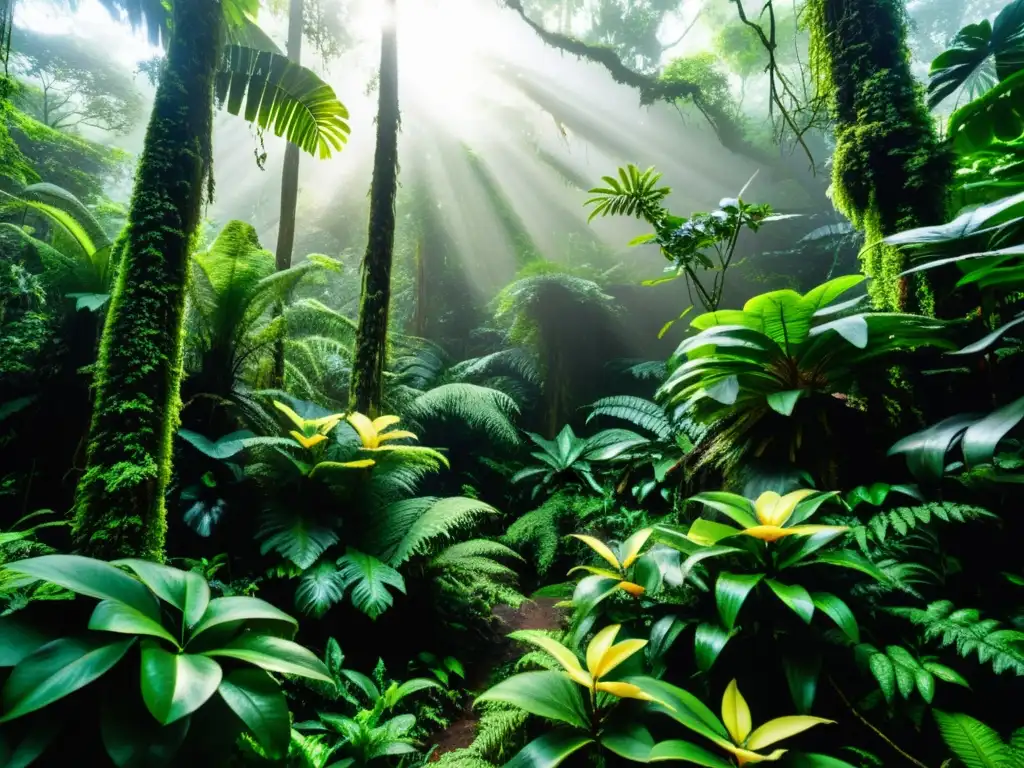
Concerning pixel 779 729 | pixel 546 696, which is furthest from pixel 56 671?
pixel 779 729

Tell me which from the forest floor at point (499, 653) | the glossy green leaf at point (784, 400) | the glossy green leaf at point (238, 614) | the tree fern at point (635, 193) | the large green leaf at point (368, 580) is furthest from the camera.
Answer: the tree fern at point (635, 193)

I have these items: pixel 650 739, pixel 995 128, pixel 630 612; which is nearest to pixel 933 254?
pixel 995 128

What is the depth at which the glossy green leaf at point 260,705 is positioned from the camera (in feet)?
3.83

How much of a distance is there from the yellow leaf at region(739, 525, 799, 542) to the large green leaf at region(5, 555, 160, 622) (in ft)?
5.58

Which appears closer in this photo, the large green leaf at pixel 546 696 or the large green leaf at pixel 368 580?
the large green leaf at pixel 546 696

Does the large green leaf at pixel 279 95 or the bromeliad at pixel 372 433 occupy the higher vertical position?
the large green leaf at pixel 279 95

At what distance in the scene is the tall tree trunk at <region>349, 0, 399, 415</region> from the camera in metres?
3.74

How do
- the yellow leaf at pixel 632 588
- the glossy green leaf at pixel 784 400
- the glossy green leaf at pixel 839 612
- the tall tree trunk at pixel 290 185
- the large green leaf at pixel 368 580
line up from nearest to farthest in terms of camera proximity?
1. the glossy green leaf at pixel 839 612
2. the yellow leaf at pixel 632 588
3. the glossy green leaf at pixel 784 400
4. the large green leaf at pixel 368 580
5. the tall tree trunk at pixel 290 185

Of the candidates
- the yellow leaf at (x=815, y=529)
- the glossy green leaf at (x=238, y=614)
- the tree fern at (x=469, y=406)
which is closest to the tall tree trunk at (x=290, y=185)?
the tree fern at (x=469, y=406)

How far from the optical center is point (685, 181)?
1485cm

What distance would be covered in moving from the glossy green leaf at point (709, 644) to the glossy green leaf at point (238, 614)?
1.19 meters

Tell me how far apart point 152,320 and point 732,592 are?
2.49 m

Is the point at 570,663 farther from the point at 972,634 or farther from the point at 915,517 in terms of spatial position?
the point at 915,517

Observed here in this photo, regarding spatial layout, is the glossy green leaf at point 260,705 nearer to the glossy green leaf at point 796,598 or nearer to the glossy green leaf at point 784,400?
the glossy green leaf at point 796,598
